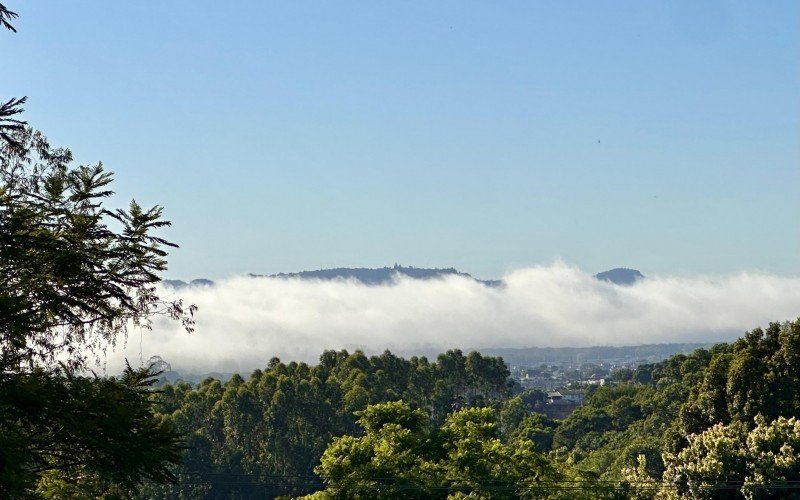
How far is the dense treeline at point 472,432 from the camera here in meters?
46.4

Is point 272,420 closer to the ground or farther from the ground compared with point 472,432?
closer to the ground

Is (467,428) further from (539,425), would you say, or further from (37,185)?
(539,425)

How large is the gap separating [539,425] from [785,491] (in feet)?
253

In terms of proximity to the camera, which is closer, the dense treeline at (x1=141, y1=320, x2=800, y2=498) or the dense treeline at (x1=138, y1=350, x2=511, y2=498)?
the dense treeline at (x1=141, y1=320, x2=800, y2=498)

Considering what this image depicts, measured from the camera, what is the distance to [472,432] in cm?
4953

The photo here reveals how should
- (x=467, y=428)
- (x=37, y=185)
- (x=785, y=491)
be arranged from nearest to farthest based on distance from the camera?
(x=37, y=185), (x=785, y=491), (x=467, y=428)

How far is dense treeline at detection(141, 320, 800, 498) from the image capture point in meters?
46.4

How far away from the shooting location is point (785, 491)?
4384 cm

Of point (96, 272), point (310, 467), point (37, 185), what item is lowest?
point (310, 467)

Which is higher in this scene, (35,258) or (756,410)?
(35,258)

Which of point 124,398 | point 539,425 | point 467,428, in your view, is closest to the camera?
point 124,398

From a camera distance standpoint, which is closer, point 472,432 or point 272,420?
point 472,432

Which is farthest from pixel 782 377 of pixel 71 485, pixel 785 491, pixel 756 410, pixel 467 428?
pixel 71 485

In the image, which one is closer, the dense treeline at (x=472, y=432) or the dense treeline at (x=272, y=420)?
the dense treeline at (x=472, y=432)
